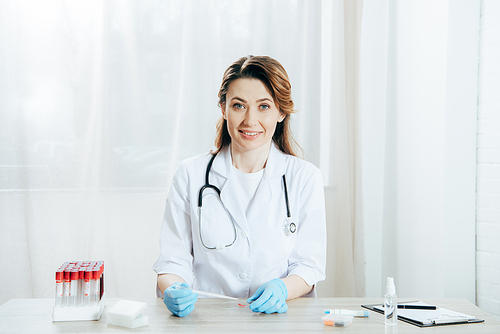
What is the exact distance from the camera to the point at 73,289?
4.08 ft

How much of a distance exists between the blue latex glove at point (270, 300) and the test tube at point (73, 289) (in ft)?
1.69

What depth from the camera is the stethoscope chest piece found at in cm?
166

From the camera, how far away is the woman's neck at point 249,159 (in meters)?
1.78

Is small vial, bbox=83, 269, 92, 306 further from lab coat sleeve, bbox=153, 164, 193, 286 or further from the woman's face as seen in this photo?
the woman's face

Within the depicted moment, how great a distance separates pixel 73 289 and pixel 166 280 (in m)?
0.38

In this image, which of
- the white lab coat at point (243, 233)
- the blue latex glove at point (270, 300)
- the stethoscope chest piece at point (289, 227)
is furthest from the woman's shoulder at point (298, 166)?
the blue latex glove at point (270, 300)

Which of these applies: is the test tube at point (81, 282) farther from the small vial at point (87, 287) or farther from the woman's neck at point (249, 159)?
the woman's neck at point (249, 159)

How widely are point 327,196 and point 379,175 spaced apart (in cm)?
38

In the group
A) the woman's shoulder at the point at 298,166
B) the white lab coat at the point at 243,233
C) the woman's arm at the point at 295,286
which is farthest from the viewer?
the woman's shoulder at the point at 298,166

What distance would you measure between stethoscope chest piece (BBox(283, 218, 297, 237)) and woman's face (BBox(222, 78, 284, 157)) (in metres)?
0.32

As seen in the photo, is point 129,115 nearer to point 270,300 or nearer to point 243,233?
point 243,233

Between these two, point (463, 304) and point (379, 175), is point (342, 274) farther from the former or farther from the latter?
point (463, 304)

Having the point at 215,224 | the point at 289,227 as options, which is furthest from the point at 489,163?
the point at 215,224

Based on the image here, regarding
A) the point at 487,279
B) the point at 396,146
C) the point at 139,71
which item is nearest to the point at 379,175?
the point at 396,146
